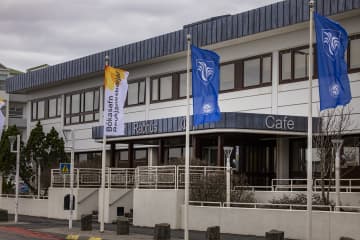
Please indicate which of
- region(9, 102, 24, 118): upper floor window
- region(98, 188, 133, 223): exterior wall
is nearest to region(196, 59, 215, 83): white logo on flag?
region(98, 188, 133, 223): exterior wall

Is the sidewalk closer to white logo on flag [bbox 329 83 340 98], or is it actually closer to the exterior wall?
the exterior wall

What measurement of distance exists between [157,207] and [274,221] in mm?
7007

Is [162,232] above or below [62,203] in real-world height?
below

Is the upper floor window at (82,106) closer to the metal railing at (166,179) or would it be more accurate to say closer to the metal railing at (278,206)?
the metal railing at (166,179)

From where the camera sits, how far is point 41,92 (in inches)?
2266

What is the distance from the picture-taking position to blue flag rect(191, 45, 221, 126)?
22141 millimetres

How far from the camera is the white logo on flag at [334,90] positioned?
60.9 ft

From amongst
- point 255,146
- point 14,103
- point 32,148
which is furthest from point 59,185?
point 14,103

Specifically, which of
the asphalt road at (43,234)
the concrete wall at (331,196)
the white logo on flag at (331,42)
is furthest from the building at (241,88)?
the white logo on flag at (331,42)

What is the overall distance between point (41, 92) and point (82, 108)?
744 cm

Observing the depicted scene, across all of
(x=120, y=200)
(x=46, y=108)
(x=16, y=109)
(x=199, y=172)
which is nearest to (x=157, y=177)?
(x=199, y=172)

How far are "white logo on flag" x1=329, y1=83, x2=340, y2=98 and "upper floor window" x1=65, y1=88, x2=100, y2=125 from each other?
3203cm

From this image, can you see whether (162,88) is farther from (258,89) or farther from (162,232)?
(162,232)

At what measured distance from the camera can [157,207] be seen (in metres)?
31.1
